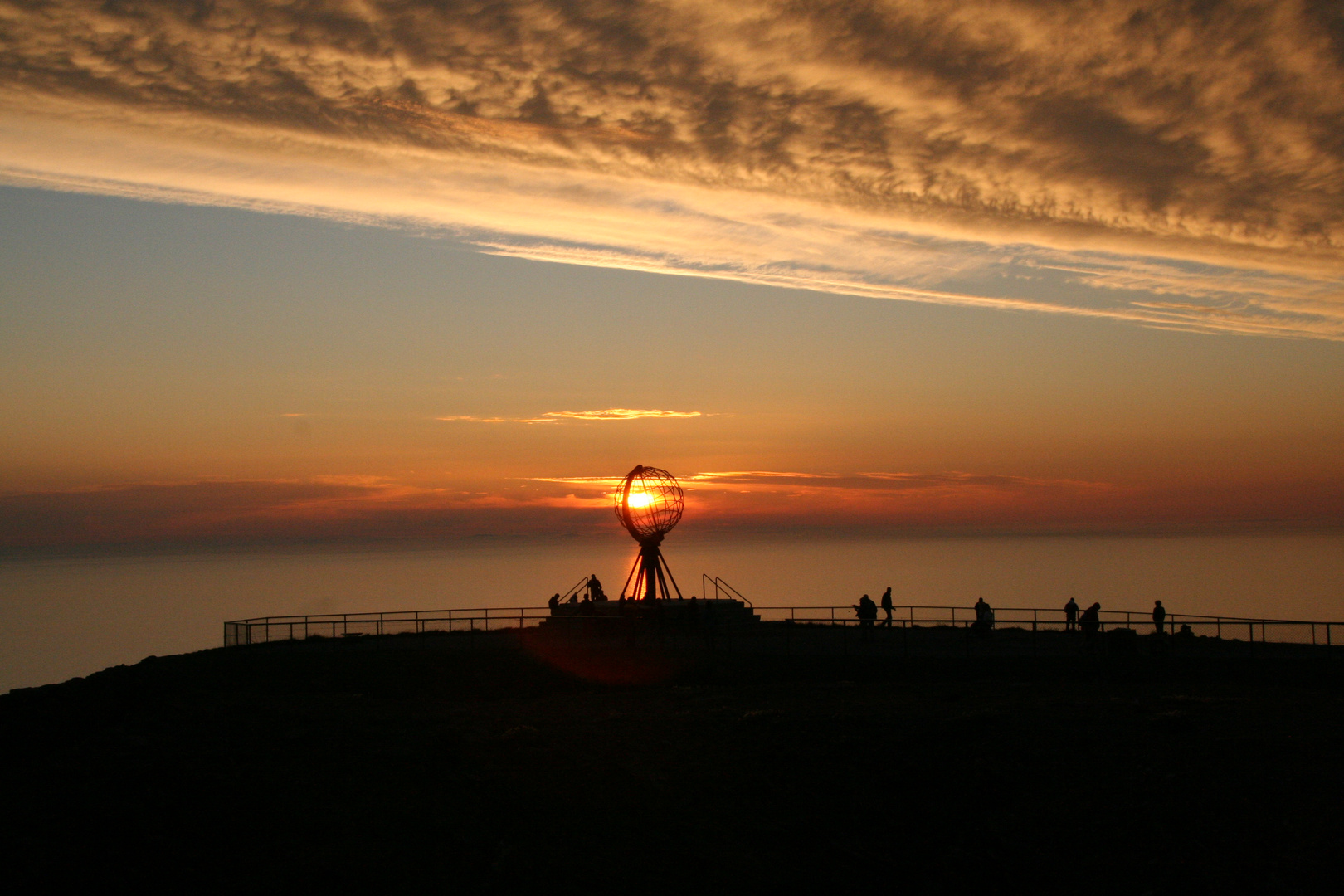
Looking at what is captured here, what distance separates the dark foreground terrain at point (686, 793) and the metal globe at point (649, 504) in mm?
20776

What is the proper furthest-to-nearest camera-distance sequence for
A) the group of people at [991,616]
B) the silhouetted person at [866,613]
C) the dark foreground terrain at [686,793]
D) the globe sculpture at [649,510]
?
1. the globe sculpture at [649,510]
2. the silhouetted person at [866,613]
3. the group of people at [991,616]
4. the dark foreground terrain at [686,793]

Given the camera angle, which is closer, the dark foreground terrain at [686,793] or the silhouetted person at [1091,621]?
the dark foreground terrain at [686,793]

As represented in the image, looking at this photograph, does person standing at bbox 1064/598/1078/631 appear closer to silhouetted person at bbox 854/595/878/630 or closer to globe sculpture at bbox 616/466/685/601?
silhouetted person at bbox 854/595/878/630

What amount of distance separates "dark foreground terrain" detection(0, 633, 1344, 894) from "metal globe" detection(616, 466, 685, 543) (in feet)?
68.2

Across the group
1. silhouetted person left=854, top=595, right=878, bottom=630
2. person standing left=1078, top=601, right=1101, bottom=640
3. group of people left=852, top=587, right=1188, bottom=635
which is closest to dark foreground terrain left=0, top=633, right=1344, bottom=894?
person standing left=1078, top=601, right=1101, bottom=640

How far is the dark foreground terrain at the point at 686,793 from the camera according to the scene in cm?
1548

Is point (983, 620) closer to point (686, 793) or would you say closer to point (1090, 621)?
point (1090, 621)

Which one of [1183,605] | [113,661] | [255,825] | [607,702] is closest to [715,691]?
[607,702]

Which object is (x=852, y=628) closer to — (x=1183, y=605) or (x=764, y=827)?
(x=764, y=827)

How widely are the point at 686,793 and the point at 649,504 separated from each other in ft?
90.1

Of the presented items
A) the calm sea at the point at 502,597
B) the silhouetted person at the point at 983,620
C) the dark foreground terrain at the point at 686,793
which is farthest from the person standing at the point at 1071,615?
the calm sea at the point at 502,597

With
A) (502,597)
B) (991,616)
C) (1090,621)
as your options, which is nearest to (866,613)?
(991,616)

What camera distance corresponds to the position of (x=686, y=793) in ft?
60.6

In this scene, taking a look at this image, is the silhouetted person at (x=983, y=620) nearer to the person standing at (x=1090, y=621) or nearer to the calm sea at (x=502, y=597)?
the person standing at (x=1090, y=621)
